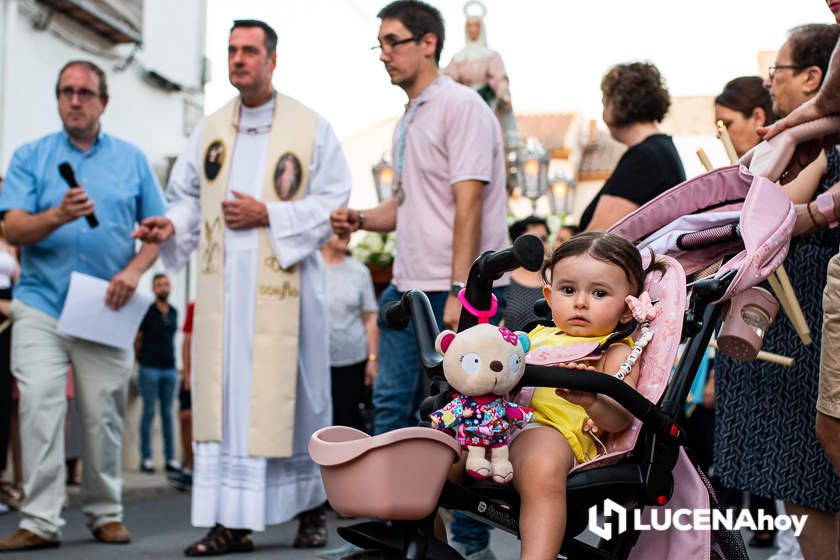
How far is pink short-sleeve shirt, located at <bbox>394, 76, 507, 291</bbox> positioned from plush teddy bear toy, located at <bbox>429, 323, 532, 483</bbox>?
Answer: 2.48m

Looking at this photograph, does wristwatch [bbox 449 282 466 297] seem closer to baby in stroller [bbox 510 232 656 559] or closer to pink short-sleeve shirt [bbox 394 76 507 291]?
pink short-sleeve shirt [bbox 394 76 507 291]

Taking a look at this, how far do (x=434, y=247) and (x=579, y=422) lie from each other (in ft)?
7.47

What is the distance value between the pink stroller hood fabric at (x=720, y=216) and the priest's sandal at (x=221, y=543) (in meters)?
2.94

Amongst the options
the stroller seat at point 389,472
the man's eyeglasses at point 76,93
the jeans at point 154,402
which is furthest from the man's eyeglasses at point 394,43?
the jeans at point 154,402

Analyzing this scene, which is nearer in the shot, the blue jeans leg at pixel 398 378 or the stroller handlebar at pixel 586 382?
the stroller handlebar at pixel 586 382

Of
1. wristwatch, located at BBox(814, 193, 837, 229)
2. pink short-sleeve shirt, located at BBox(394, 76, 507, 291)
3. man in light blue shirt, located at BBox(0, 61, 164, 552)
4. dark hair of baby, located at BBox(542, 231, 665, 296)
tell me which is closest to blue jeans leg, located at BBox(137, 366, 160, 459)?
man in light blue shirt, located at BBox(0, 61, 164, 552)

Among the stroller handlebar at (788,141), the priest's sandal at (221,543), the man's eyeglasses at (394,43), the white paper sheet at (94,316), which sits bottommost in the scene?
the priest's sandal at (221,543)

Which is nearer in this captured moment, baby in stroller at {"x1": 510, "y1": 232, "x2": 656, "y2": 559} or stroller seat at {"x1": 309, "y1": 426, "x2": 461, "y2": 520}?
stroller seat at {"x1": 309, "y1": 426, "x2": 461, "y2": 520}

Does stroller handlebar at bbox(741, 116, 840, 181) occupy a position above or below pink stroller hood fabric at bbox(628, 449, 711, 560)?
above

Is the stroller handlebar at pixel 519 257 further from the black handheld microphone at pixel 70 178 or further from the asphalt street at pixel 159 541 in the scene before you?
the black handheld microphone at pixel 70 178

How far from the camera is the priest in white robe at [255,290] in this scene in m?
6.33

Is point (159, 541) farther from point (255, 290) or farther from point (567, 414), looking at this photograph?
point (567, 414)

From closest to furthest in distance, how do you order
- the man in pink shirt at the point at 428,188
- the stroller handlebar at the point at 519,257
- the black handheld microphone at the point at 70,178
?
1. the stroller handlebar at the point at 519,257
2. the man in pink shirt at the point at 428,188
3. the black handheld microphone at the point at 70,178

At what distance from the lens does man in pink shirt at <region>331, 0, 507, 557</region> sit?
217 inches
